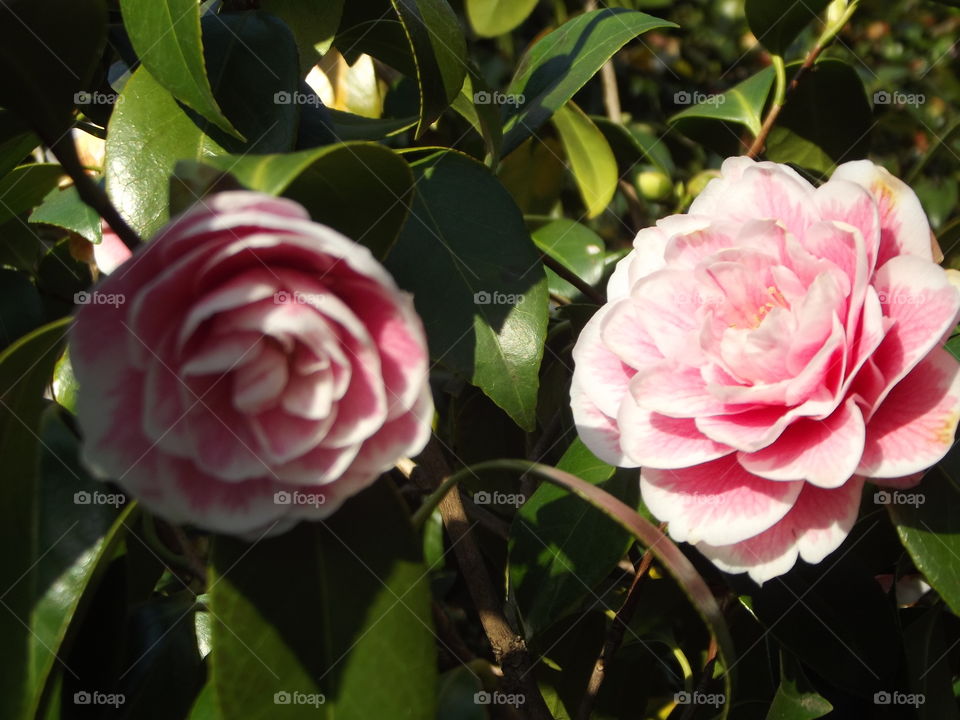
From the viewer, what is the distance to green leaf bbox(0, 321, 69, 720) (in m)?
0.61

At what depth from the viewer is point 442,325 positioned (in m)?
0.77

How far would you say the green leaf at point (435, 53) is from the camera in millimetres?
769

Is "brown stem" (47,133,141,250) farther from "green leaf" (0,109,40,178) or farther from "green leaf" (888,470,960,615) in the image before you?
"green leaf" (888,470,960,615)

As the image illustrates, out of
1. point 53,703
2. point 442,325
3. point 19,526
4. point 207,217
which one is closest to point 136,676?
point 53,703

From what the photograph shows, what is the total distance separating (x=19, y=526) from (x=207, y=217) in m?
0.31

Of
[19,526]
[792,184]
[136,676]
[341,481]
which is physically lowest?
[136,676]

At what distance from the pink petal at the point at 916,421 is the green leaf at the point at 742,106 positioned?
22.2 inches

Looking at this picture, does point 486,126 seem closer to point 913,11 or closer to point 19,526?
Answer: point 19,526

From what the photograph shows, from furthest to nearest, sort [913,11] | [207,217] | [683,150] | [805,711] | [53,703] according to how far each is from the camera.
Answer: [913,11] → [683,150] → [805,711] → [53,703] → [207,217]

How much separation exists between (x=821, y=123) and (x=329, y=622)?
93 cm

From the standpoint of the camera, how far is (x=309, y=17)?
2.80ft

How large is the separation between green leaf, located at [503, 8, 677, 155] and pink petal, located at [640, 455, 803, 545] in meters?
0.42

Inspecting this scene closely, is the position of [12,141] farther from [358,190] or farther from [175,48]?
[358,190]

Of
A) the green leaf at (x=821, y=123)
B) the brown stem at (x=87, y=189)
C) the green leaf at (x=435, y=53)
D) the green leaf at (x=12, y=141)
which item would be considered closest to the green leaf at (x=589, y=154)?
the green leaf at (x=821, y=123)
